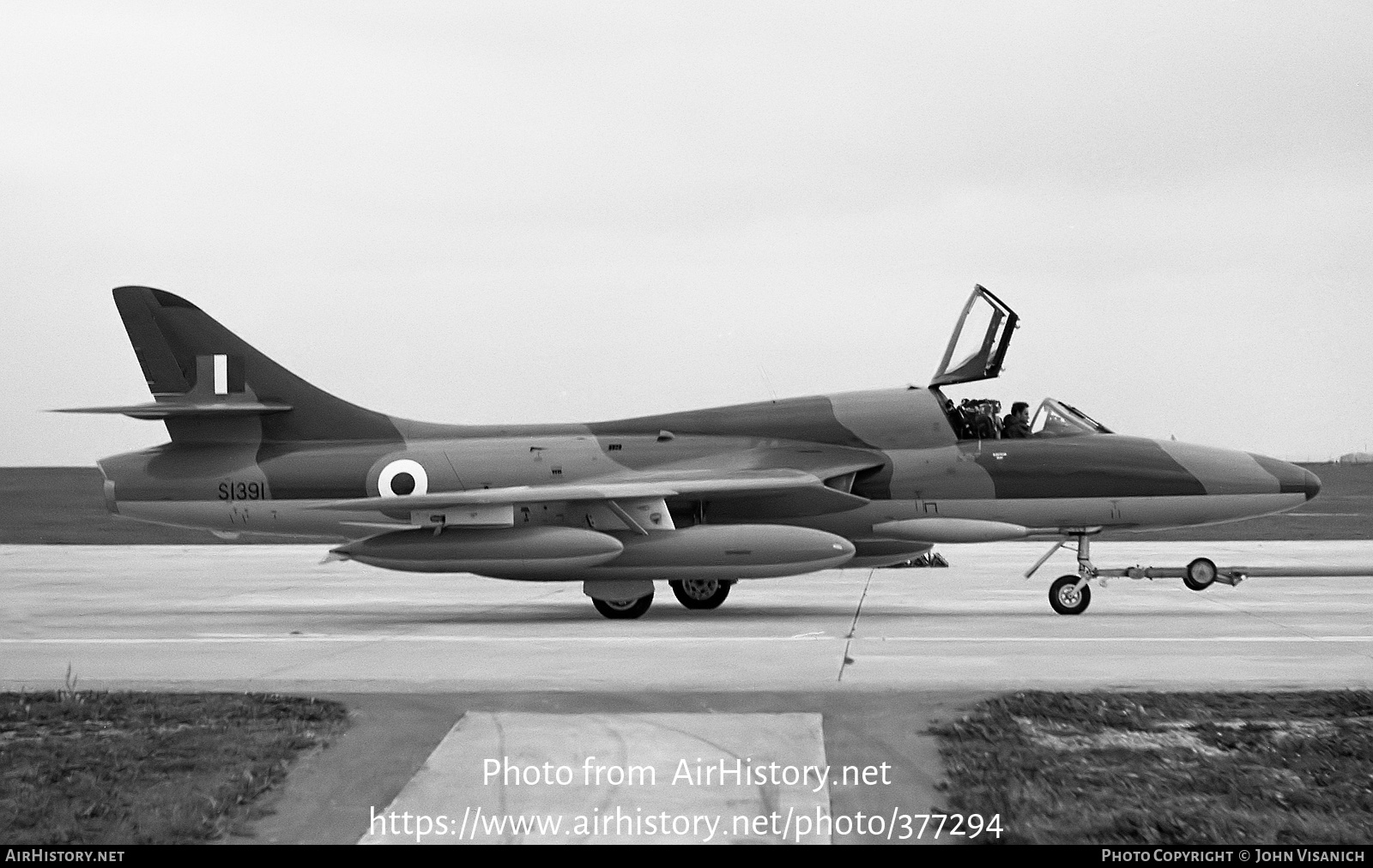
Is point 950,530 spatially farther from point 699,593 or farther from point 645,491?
point 645,491

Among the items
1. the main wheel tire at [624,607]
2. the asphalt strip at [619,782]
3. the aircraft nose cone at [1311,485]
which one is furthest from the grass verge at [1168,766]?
the aircraft nose cone at [1311,485]

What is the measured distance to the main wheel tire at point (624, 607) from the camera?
49.1 ft

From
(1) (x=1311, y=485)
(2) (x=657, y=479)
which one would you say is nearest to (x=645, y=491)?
(2) (x=657, y=479)

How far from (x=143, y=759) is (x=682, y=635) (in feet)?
21.5

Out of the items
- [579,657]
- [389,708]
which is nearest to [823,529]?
[579,657]

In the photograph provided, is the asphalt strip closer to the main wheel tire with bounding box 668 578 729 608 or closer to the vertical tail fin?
the main wheel tire with bounding box 668 578 729 608

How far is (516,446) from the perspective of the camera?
53.7 ft

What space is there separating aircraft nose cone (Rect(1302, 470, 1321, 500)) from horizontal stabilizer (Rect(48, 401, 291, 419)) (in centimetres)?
1167

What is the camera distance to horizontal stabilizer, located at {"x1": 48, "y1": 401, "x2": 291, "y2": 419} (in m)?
16.1

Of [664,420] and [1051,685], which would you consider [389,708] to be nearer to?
[1051,685]

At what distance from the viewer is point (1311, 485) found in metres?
15.4

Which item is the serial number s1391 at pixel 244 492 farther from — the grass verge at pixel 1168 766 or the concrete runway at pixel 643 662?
the grass verge at pixel 1168 766

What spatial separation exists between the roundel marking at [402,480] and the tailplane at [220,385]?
23.1 inches

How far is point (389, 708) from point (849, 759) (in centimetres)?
284
